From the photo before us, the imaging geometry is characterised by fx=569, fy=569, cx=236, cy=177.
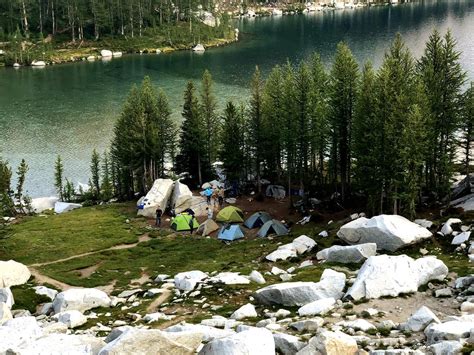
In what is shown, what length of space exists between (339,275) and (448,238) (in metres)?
15.0

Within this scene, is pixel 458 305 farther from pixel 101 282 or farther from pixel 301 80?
pixel 301 80

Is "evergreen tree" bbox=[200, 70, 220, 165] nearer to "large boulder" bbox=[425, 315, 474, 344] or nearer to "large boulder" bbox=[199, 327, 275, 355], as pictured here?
"large boulder" bbox=[425, 315, 474, 344]

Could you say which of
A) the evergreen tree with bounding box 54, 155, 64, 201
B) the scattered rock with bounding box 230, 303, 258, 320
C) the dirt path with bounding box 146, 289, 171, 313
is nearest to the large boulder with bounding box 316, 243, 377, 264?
the scattered rock with bounding box 230, 303, 258, 320

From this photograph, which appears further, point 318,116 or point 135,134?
point 135,134

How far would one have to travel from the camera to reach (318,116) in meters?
68.6

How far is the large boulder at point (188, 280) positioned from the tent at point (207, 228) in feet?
69.8

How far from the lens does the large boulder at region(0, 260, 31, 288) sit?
1777 inches

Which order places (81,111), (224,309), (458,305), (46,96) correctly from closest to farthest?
(458,305)
(224,309)
(81,111)
(46,96)

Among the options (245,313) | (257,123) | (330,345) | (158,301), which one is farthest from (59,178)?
(330,345)

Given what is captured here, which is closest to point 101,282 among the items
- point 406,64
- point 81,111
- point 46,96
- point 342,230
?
point 342,230

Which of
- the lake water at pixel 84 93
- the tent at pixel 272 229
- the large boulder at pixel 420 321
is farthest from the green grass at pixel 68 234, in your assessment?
the large boulder at pixel 420 321

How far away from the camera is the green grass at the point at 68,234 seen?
58000 mm

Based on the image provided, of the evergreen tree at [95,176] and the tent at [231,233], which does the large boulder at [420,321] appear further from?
the evergreen tree at [95,176]

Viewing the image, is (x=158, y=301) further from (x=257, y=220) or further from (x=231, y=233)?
(x=257, y=220)
